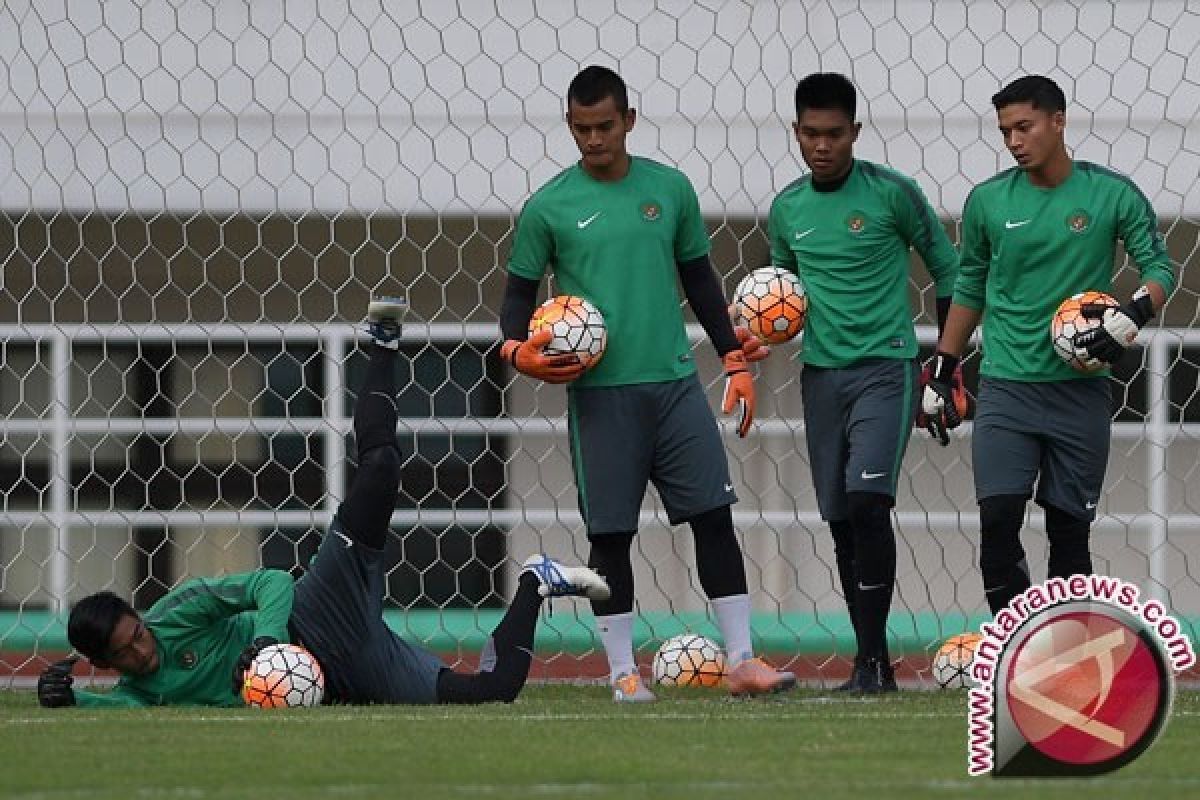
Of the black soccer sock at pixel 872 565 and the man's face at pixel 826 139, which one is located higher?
the man's face at pixel 826 139

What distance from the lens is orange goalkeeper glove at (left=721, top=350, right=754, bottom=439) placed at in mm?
6750

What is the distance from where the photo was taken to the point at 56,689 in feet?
21.6

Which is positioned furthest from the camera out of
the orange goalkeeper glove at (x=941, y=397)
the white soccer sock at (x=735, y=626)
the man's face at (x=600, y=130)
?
the orange goalkeeper glove at (x=941, y=397)

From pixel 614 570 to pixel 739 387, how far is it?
61 cm

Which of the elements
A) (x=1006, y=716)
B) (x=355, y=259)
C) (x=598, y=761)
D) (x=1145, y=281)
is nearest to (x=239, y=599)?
(x=598, y=761)

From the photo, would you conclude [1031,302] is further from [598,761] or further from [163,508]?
[163,508]

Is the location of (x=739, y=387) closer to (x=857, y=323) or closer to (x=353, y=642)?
(x=857, y=323)

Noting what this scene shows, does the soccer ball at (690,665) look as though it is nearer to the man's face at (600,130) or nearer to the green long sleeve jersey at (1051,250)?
the green long sleeve jersey at (1051,250)

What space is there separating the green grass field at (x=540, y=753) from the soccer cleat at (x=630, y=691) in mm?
230

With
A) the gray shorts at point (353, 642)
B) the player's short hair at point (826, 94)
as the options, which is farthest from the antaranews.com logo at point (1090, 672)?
the player's short hair at point (826, 94)

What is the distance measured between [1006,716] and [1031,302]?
2.86 metres

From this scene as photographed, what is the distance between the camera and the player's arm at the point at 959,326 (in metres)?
6.87

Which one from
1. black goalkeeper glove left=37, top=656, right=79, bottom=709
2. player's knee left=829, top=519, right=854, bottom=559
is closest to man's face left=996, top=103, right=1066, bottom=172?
player's knee left=829, top=519, right=854, bottom=559

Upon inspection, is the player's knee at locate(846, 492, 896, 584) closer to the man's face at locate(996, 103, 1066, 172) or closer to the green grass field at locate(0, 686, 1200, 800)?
the green grass field at locate(0, 686, 1200, 800)
